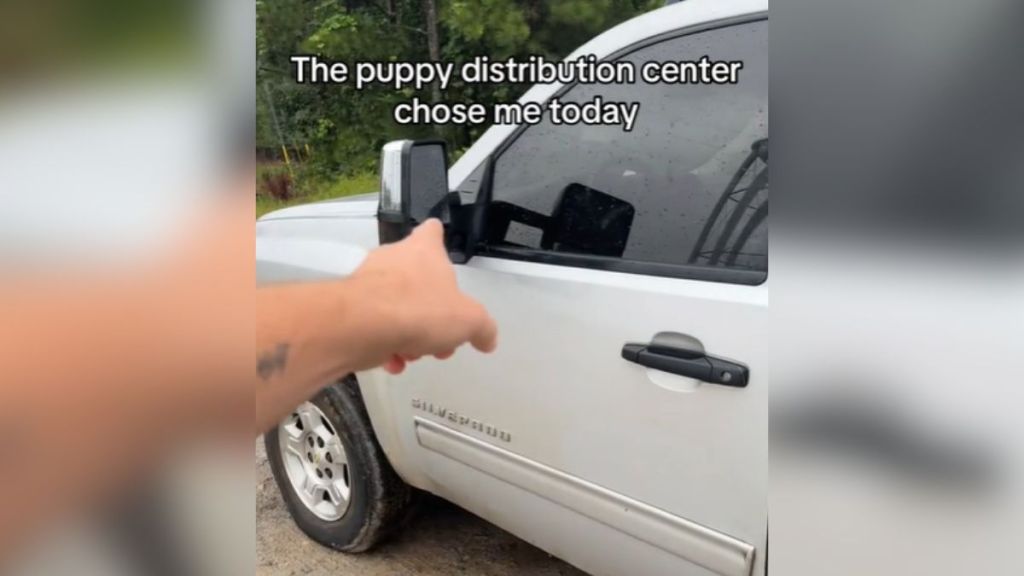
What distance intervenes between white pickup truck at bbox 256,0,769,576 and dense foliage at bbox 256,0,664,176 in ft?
0.17

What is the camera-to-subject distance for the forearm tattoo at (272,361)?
3.03 ft

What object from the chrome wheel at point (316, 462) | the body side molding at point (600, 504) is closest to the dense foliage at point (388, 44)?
the body side molding at point (600, 504)

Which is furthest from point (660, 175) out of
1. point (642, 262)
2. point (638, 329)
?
point (638, 329)

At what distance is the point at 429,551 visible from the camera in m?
2.13

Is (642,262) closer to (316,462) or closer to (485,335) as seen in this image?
(485,335)

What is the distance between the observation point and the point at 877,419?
100 centimetres

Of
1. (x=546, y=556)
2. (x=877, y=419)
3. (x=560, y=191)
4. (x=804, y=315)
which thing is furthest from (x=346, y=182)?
(x=546, y=556)

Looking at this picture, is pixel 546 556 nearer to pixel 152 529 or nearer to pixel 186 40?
pixel 152 529

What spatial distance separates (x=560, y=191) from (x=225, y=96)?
80 cm

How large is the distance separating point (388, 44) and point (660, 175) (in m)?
0.57

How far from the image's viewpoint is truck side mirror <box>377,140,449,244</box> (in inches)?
51.1

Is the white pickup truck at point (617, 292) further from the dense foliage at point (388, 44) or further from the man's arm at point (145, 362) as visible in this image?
the man's arm at point (145, 362)

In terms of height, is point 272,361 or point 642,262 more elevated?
point 642,262

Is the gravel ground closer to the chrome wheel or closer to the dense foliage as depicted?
the chrome wheel
